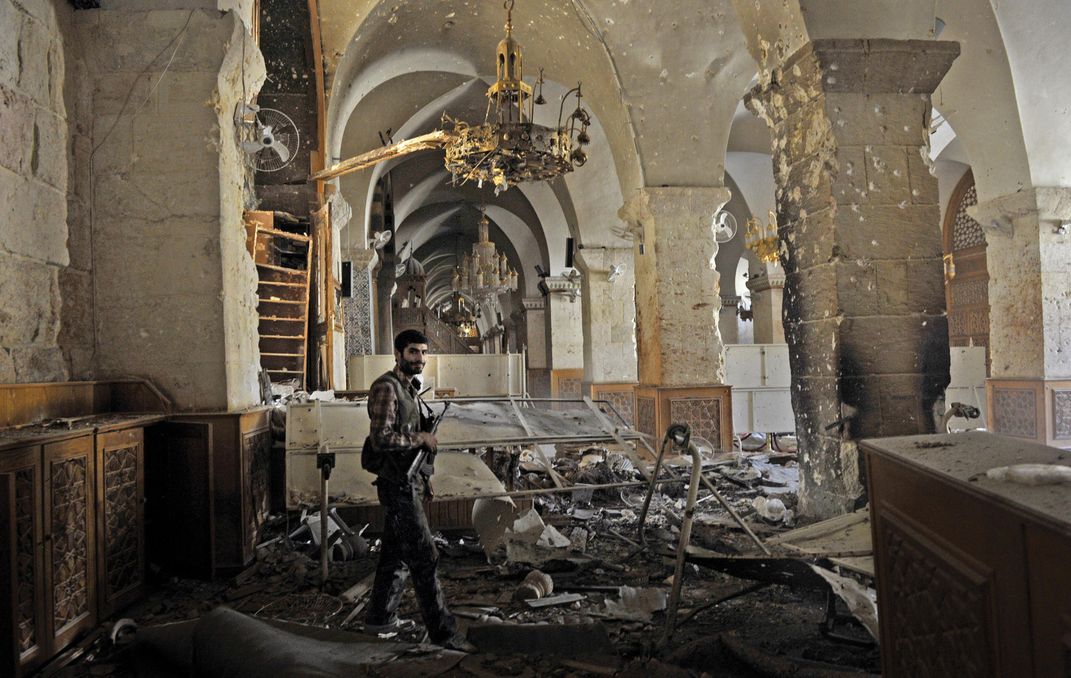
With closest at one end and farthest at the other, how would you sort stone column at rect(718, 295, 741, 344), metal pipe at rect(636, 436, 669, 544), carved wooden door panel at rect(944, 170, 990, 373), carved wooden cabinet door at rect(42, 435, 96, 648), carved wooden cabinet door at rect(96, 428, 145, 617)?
carved wooden cabinet door at rect(42, 435, 96, 648)
carved wooden cabinet door at rect(96, 428, 145, 617)
metal pipe at rect(636, 436, 669, 544)
carved wooden door panel at rect(944, 170, 990, 373)
stone column at rect(718, 295, 741, 344)

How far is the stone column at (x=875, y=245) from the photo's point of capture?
14.5ft

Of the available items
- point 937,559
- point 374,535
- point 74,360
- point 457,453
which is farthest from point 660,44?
point 937,559

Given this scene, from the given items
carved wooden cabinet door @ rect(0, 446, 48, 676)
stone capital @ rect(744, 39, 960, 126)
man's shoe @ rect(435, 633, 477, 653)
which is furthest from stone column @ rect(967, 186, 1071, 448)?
carved wooden cabinet door @ rect(0, 446, 48, 676)

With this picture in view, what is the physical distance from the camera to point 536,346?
67.7 ft

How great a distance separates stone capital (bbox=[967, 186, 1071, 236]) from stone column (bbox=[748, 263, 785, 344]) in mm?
6430

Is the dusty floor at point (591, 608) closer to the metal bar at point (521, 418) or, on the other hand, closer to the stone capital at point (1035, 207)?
the metal bar at point (521, 418)

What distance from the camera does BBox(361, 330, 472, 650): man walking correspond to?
3520mm

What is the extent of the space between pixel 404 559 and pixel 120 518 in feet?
5.72

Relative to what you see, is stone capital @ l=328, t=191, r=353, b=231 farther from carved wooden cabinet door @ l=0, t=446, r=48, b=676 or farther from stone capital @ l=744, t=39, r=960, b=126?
carved wooden cabinet door @ l=0, t=446, r=48, b=676

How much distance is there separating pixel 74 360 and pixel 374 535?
2583 millimetres

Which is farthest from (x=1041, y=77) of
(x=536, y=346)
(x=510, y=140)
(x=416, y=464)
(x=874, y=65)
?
(x=536, y=346)

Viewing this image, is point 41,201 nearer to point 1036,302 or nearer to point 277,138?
point 277,138

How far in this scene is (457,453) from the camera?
5207mm

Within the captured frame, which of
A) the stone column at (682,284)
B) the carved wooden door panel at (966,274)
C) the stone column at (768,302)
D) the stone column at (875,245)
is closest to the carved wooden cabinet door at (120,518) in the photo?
the stone column at (875,245)
